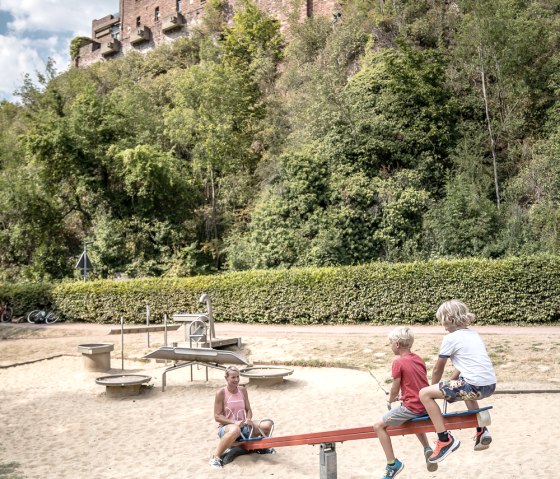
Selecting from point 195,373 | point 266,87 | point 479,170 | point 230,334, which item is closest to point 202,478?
point 195,373

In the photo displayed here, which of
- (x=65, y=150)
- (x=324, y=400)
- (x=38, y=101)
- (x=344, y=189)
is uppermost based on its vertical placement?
(x=38, y=101)

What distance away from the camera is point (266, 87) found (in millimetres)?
38062

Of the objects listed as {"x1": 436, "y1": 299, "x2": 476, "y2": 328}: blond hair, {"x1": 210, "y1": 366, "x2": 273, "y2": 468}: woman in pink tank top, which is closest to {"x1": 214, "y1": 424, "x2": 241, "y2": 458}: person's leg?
{"x1": 210, "y1": 366, "x2": 273, "y2": 468}: woman in pink tank top

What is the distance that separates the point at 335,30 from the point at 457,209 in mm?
16524

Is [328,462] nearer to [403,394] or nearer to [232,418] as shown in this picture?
[403,394]

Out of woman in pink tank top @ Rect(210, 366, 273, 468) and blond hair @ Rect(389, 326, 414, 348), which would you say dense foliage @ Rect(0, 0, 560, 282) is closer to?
woman in pink tank top @ Rect(210, 366, 273, 468)

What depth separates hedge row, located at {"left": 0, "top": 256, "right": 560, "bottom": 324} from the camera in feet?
58.3

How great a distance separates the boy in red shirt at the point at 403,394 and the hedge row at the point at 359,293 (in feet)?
46.4

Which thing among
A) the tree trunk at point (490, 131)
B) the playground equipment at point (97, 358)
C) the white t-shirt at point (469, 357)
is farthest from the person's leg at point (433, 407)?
the tree trunk at point (490, 131)

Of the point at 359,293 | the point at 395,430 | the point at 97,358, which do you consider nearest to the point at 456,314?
the point at 395,430

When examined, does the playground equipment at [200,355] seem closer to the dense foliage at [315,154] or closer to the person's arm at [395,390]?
the person's arm at [395,390]

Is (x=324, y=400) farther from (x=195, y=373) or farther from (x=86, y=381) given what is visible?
(x=86, y=381)

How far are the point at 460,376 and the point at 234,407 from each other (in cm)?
295

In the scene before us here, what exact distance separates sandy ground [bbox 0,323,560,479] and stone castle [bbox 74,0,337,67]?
125 feet
